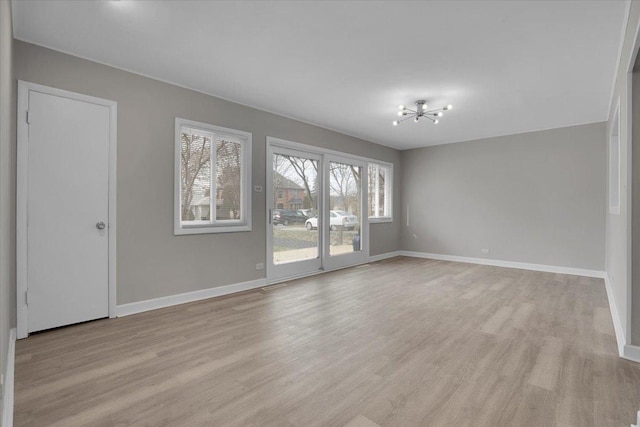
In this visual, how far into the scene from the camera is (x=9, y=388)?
1940 millimetres

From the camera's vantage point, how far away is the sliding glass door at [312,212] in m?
4.95

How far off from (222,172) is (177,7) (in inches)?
85.0

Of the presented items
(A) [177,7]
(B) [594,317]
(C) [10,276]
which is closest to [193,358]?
(C) [10,276]

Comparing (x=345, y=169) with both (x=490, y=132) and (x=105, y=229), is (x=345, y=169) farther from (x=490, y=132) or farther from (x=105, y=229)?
(x=105, y=229)

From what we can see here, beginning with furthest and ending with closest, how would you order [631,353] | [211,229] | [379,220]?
1. [379,220]
2. [211,229]
3. [631,353]

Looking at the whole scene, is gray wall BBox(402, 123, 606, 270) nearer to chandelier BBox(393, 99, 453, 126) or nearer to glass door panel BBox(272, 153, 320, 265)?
chandelier BBox(393, 99, 453, 126)

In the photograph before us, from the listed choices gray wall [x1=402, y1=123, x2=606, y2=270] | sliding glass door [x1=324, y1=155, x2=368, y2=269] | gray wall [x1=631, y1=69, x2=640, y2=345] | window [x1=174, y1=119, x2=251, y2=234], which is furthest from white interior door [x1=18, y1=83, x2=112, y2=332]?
gray wall [x1=402, y1=123, x2=606, y2=270]

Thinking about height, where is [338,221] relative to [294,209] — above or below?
below

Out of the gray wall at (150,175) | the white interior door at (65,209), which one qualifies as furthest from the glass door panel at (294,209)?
the white interior door at (65,209)

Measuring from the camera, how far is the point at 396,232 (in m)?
7.73

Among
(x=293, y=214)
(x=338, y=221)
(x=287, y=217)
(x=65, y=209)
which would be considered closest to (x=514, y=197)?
(x=338, y=221)

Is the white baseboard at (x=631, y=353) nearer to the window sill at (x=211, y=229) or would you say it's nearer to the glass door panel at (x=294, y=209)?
the glass door panel at (x=294, y=209)

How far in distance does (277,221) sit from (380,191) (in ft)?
10.6

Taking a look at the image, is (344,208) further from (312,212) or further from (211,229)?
(211,229)
